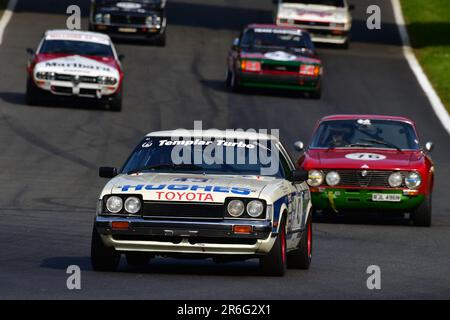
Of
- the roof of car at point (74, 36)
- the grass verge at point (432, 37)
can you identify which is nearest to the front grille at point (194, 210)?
the roof of car at point (74, 36)

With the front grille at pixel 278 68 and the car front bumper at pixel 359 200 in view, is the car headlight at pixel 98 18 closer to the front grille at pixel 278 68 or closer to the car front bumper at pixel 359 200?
the front grille at pixel 278 68

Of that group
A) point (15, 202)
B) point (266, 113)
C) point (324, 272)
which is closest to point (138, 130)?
point (266, 113)

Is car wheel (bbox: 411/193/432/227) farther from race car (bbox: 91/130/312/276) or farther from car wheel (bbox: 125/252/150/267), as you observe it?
car wheel (bbox: 125/252/150/267)

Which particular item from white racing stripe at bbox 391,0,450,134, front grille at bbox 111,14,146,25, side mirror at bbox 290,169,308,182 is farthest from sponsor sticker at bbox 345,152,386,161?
front grille at bbox 111,14,146,25

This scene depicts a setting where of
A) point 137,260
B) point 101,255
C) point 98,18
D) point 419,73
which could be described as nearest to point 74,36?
point 98,18

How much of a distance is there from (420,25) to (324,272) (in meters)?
30.5

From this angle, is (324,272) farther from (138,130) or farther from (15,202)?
(138,130)

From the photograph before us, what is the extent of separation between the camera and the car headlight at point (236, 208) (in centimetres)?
1277

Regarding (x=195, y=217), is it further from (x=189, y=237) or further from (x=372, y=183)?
(x=372, y=183)

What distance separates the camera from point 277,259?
12.9 m

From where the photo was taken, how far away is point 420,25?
143 feet
